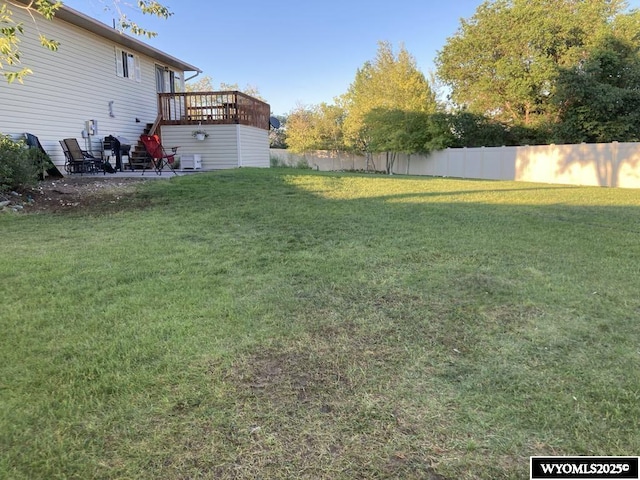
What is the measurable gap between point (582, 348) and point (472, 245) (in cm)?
235

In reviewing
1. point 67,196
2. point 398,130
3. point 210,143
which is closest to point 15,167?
point 67,196

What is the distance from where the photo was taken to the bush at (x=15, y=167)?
6527 mm

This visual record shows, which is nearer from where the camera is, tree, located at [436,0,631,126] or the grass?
the grass

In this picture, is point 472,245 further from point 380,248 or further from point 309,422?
point 309,422

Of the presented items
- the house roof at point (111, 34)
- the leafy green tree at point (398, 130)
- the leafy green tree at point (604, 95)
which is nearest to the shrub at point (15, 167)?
the house roof at point (111, 34)

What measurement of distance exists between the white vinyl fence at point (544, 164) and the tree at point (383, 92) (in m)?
3.28

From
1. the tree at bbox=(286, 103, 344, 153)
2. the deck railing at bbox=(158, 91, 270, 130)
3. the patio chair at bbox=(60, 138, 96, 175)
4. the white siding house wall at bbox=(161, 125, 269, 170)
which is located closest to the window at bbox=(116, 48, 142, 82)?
the deck railing at bbox=(158, 91, 270, 130)

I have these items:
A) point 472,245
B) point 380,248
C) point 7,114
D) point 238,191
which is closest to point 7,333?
point 380,248

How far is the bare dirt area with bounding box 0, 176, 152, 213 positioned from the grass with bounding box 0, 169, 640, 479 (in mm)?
2087

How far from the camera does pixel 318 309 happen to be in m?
2.84

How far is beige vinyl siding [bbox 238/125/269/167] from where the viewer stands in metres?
13.6

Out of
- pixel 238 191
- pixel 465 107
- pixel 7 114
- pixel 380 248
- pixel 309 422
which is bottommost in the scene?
pixel 309 422

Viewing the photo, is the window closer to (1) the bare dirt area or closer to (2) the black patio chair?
(2) the black patio chair

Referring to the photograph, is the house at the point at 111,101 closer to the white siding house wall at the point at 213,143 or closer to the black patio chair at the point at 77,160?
the white siding house wall at the point at 213,143
